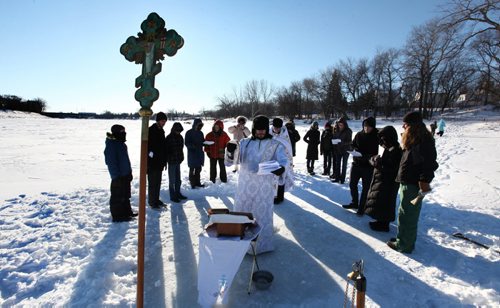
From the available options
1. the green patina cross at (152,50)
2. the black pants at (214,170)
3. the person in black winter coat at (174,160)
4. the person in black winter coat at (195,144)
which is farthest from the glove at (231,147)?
the black pants at (214,170)

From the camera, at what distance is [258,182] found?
392 cm

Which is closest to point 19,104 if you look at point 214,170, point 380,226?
point 214,170

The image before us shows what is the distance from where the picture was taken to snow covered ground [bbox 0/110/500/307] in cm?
316

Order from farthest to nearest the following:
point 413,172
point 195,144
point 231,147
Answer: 1. point 195,144
2. point 231,147
3. point 413,172

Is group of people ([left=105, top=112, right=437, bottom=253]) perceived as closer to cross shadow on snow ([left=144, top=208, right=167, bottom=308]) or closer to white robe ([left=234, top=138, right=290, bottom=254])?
white robe ([left=234, top=138, right=290, bottom=254])

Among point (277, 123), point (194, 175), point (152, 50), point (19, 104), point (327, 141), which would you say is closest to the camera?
point (152, 50)

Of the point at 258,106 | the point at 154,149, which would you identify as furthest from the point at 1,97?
the point at 154,149

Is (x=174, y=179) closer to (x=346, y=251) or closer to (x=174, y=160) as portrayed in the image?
(x=174, y=160)

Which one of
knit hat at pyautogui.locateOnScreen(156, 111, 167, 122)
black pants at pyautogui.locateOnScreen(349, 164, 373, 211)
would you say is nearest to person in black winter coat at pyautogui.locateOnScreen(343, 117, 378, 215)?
black pants at pyautogui.locateOnScreen(349, 164, 373, 211)

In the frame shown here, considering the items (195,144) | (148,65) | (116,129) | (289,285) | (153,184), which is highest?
(148,65)

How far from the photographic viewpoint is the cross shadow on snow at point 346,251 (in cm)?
320

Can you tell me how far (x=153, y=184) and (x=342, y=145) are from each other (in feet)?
16.4

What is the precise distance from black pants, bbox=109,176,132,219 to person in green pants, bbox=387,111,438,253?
457 centimetres

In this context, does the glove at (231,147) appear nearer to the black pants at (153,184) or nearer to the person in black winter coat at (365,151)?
the black pants at (153,184)
